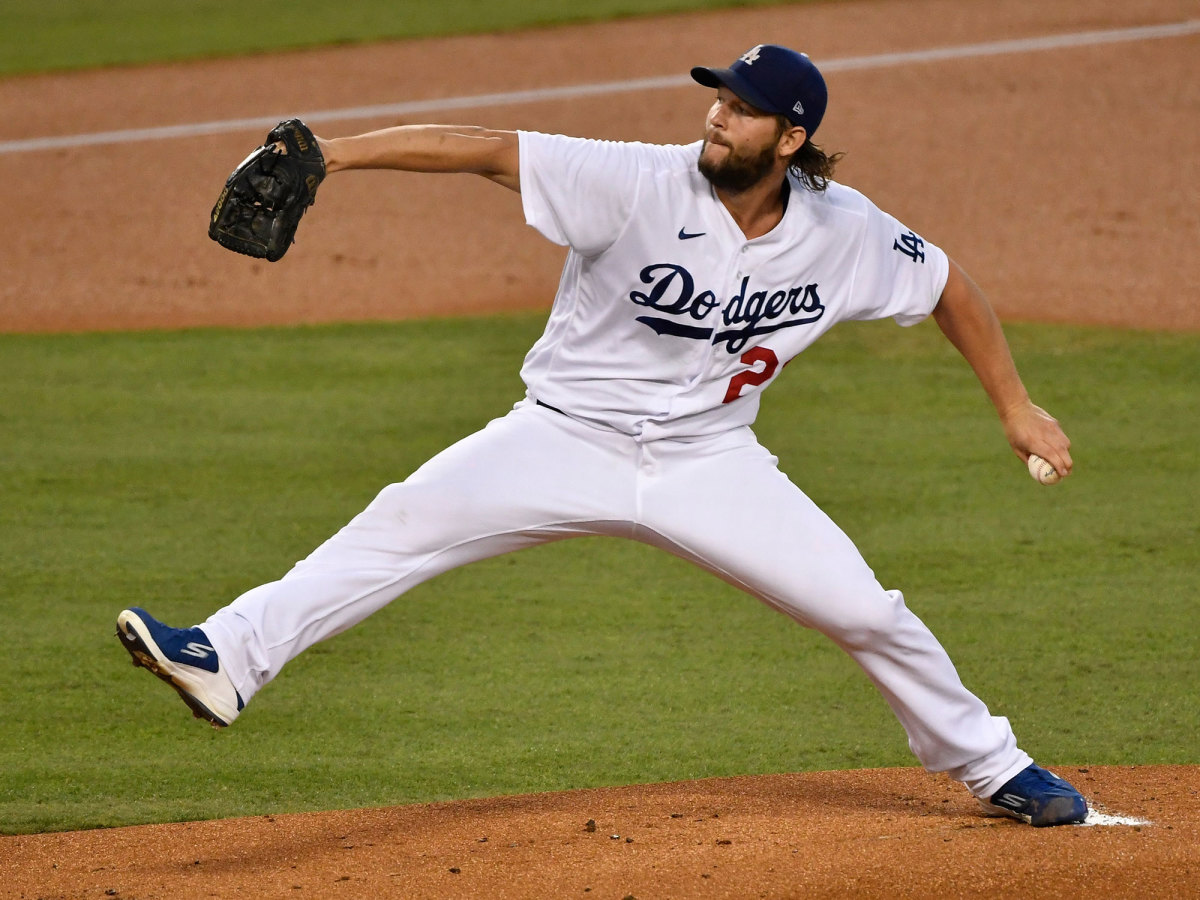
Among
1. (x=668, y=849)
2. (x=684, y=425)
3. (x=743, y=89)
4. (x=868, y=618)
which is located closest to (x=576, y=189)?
(x=743, y=89)

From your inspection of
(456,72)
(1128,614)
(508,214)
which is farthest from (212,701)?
(456,72)

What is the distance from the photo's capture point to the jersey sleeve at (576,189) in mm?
3865

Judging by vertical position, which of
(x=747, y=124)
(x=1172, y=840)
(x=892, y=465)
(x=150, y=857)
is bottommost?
(x=150, y=857)

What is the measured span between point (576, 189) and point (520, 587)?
2.92 meters

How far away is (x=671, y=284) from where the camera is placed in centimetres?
398

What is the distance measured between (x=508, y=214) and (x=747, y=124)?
344 inches

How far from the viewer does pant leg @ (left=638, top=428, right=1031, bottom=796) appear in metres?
3.95

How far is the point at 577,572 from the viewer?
6.73 m

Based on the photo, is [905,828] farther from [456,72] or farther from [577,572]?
[456,72]

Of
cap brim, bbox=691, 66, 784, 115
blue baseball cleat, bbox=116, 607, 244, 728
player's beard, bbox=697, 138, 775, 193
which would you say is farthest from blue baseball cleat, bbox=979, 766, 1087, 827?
blue baseball cleat, bbox=116, 607, 244, 728

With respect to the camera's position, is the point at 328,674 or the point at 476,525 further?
the point at 328,674

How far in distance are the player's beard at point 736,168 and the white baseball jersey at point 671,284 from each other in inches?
2.0

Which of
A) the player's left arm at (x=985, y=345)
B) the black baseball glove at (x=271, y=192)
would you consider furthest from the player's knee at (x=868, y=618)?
the black baseball glove at (x=271, y=192)

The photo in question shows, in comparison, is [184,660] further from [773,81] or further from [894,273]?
[894,273]
